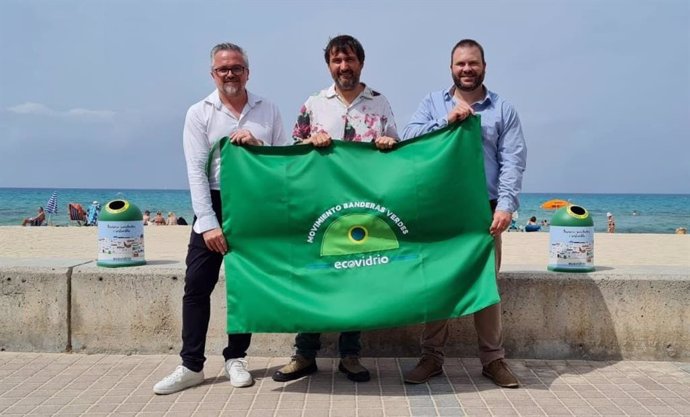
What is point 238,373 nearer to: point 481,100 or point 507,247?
point 481,100

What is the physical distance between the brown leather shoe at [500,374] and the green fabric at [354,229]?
1.86 ft

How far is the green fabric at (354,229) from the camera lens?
181 inches

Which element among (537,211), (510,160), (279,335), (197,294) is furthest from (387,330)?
(537,211)

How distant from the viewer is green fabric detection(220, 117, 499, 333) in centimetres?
459

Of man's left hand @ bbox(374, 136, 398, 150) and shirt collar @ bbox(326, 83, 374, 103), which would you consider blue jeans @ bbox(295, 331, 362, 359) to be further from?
shirt collar @ bbox(326, 83, 374, 103)

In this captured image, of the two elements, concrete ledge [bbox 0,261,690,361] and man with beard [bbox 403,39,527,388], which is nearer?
man with beard [bbox 403,39,527,388]

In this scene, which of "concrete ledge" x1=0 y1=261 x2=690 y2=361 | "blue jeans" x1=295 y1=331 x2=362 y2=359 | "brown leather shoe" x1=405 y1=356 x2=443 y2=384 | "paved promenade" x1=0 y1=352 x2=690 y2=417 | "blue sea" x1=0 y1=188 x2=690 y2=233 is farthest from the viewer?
"blue sea" x1=0 y1=188 x2=690 y2=233

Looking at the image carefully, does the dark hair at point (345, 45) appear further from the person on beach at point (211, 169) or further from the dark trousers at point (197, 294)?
the dark trousers at point (197, 294)

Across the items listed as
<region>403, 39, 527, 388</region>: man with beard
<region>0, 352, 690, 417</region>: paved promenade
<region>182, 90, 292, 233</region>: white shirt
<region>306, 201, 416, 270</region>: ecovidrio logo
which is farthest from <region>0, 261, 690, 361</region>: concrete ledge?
<region>306, 201, 416, 270</region>: ecovidrio logo

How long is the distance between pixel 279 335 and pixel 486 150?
2.30 meters

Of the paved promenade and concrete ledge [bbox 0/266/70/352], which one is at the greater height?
concrete ledge [bbox 0/266/70/352]

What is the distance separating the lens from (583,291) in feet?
18.0

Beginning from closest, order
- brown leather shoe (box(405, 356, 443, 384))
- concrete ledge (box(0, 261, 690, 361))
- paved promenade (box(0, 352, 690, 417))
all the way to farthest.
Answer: paved promenade (box(0, 352, 690, 417)) < brown leather shoe (box(405, 356, 443, 384)) < concrete ledge (box(0, 261, 690, 361))

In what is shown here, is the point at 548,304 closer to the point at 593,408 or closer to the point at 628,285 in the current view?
the point at 628,285
